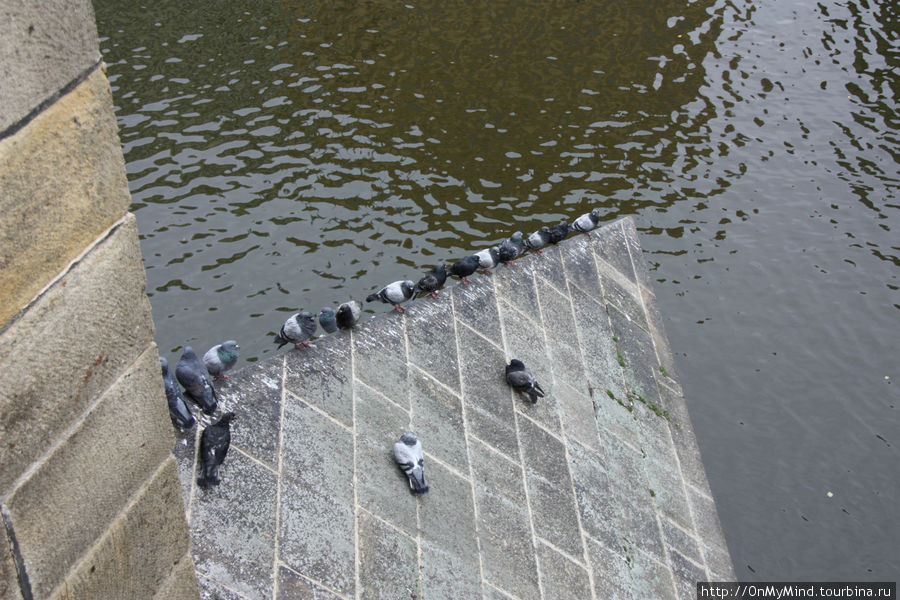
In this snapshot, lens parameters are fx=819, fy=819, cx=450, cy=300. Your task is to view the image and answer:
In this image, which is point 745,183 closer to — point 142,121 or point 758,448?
point 758,448

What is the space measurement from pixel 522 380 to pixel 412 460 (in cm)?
199

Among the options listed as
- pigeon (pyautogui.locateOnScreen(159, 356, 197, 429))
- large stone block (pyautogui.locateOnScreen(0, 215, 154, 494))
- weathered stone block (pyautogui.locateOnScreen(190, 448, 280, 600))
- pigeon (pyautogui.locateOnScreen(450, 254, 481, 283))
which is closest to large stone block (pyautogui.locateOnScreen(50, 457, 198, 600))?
large stone block (pyautogui.locateOnScreen(0, 215, 154, 494))

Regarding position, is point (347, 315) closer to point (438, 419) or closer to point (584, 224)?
point (438, 419)

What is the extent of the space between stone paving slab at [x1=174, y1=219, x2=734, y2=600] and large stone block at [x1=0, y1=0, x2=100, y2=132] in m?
4.71

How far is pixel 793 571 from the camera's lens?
11.4m

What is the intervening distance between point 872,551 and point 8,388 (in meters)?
12.3

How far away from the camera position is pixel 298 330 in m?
8.60

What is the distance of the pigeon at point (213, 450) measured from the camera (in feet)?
22.7

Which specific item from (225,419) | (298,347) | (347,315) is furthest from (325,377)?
(225,419)

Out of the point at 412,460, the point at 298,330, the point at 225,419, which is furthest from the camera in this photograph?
the point at 298,330

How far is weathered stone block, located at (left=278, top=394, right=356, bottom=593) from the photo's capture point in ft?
22.9

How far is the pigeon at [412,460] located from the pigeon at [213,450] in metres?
1.77

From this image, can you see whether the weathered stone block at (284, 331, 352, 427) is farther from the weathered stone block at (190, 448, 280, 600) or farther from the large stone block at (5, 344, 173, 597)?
the large stone block at (5, 344, 173, 597)

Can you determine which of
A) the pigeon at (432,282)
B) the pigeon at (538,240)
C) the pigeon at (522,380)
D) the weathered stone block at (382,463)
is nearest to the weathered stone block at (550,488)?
the pigeon at (522,380)
